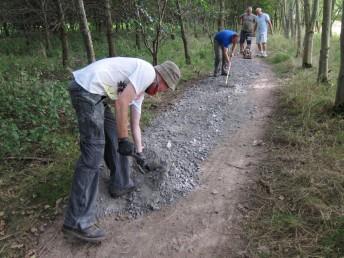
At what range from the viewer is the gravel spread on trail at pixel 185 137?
395 centimetres

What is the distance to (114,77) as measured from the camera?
10.8 feet

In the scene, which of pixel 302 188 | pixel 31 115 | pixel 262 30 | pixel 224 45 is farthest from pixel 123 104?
pixel 262 30

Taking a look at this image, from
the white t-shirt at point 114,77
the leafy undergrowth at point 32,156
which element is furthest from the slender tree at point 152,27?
the white t-shirt at point 114,77

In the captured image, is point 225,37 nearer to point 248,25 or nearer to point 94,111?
point 248,25

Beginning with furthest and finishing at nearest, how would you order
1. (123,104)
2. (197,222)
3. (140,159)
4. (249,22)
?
(249,22)
(140,159)
(197,222)
(123,104)

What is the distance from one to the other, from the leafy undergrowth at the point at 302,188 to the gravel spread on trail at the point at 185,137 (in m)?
0.85

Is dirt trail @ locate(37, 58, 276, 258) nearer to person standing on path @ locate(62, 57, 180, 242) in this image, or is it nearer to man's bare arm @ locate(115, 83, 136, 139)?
person standing on path @ locate(62, 57, 180, 242)

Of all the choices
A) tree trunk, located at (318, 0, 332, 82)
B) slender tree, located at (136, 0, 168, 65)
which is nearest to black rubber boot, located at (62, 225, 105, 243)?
tree trunk, located at (318, 0, 332, 82)

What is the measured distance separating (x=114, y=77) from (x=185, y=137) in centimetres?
246

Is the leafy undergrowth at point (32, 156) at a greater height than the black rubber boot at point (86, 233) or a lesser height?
greater

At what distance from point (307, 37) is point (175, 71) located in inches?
283

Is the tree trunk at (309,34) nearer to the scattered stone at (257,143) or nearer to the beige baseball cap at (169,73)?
the scattered stone at (257,143)

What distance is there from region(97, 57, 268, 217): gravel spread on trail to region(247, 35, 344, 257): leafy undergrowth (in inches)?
33.5

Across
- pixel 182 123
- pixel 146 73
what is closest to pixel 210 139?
pixel 182 123
